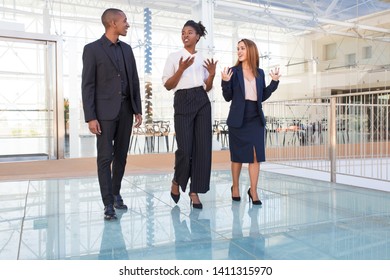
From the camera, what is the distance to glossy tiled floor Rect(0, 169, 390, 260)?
2.05 m

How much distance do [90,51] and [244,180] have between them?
2.40 m

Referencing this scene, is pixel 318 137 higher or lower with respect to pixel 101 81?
lower

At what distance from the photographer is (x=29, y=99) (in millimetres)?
7723

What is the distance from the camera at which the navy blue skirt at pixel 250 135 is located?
10.3ft

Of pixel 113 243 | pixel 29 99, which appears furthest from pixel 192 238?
pixel 29 99

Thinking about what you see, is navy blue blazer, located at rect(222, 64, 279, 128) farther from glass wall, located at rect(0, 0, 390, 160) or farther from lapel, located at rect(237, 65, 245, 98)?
glass wall, located at rect(0, 0, 390, 160)

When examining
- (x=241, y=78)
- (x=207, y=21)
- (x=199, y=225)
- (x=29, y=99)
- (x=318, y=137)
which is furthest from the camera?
(x=207, y=21)

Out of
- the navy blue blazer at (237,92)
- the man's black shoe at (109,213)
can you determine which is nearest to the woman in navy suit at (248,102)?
the navy blue blazer at (237,92)

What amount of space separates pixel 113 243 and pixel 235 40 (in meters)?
7.91

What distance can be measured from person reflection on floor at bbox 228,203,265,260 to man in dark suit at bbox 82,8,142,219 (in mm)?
810

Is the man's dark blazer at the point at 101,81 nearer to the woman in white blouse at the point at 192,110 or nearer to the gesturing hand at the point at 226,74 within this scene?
the woman in white blouse at the point at 192,110

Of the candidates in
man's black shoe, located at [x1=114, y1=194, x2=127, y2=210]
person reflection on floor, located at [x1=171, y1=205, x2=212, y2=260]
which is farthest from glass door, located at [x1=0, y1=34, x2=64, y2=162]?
person reflection on floor, located at [x1=171, y1=205, x2=212, y2=260]

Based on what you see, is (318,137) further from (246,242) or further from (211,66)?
(246,242)

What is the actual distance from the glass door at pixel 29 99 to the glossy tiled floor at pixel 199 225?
2.99m
